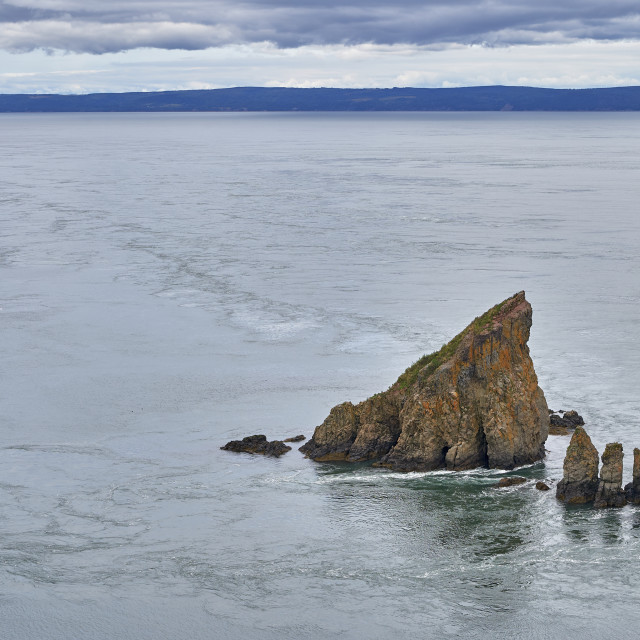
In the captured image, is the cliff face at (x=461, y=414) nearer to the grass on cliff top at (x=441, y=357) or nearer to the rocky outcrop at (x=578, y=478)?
the grass on cliff top at (x=441, y=357)

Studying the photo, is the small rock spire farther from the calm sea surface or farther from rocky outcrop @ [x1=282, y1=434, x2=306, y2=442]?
rocky outcrop @ [x1=282, y1=434, x2=306, y2=442]

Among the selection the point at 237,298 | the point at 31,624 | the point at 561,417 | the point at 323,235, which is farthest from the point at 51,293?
the point at 31,624

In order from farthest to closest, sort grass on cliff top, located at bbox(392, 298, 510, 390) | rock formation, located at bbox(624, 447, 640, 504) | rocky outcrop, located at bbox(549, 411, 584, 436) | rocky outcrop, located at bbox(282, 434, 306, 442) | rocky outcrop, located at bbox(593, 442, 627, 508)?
1. rocky outcrop, located at bbox(549, 411, 584, 436)
2. rocky outcrop, located at bbox(282, 434, 306, 442)
3. grass on cliff top, located at bbox(392, 298, 510, 390)
4. rock formation, located at bbox(624, 447, 640, 504)
5. rocky outcrop, located at bbox(593, 442, 627, 508)

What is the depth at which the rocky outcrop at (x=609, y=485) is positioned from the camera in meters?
22.0

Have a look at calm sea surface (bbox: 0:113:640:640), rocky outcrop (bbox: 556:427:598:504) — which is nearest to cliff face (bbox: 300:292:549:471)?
calm sea surface (bbox: 0:113:640:640)

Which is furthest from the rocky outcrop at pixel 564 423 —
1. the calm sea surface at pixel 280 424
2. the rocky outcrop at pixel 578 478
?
the rocky outcrop at pixel 578 478

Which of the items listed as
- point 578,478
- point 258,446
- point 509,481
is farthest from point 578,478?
point 258,446

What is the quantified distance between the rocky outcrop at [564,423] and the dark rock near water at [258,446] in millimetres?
6812

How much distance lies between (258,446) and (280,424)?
191cm

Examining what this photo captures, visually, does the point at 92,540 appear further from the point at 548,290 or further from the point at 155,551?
the point at 548,290

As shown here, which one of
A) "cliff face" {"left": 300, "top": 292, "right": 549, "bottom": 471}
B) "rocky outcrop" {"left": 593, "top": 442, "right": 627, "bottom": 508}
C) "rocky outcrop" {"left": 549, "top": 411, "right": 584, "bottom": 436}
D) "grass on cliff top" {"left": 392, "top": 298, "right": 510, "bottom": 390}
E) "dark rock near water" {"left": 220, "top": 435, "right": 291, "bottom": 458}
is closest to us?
"rocky outcrop" {"left": 593, "top": 442, "right": 627, "bottom": 508}

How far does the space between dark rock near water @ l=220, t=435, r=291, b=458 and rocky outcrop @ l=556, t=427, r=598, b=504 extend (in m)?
6.91

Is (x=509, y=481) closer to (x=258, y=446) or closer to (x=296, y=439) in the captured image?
(x=296, y=439)

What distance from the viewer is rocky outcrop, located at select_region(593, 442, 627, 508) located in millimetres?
22027
